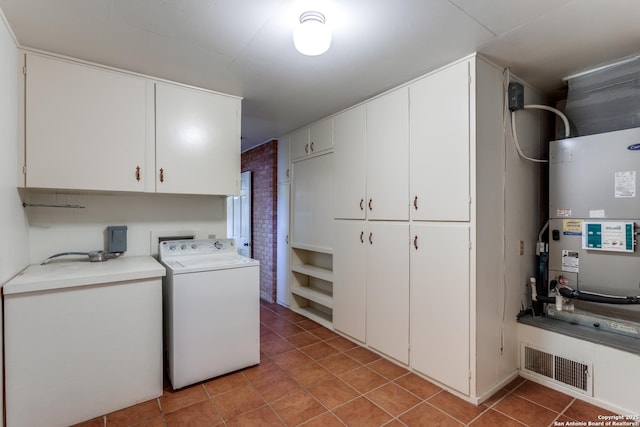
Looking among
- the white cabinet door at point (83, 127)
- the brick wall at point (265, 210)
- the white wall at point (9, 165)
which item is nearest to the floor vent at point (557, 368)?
the brick wall at point (265, 210)

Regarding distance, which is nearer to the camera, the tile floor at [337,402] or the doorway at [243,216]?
the tile floor at [337,402]

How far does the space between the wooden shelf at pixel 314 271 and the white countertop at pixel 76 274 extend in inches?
68.1

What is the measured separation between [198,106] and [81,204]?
119cm

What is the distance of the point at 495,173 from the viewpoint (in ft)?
6.98

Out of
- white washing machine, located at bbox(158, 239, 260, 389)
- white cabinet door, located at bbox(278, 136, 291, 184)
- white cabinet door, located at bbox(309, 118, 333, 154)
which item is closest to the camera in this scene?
white washing machine, located at bbox(158, 239, 260, 389)

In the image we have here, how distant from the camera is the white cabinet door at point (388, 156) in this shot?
95.2 inches

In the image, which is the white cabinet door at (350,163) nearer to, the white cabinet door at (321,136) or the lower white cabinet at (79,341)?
the white cabinet door at (321,136)

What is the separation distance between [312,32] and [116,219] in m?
→ 2.14

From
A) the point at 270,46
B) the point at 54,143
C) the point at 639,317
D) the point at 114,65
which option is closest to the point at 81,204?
the point at 54,143

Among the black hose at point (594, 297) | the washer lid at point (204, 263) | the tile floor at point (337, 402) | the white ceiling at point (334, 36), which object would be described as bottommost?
the tile floor at point (337, 402)

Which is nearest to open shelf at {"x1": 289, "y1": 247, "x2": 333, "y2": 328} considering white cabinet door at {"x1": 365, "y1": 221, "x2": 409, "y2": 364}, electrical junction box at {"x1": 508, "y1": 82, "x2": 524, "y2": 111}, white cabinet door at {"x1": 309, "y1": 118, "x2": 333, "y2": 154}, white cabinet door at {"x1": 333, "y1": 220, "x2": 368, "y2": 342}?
white cabinet door at {"x1": 333, "y1": 220, "x2": 368, "y2": 342}

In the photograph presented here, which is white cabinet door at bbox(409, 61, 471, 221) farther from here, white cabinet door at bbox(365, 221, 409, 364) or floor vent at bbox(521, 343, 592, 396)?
floor vent at bbox(521, 343, 592, 396)

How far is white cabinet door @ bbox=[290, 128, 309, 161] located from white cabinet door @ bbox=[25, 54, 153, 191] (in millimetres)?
1724

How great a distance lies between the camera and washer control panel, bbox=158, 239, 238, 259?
8.33ft
